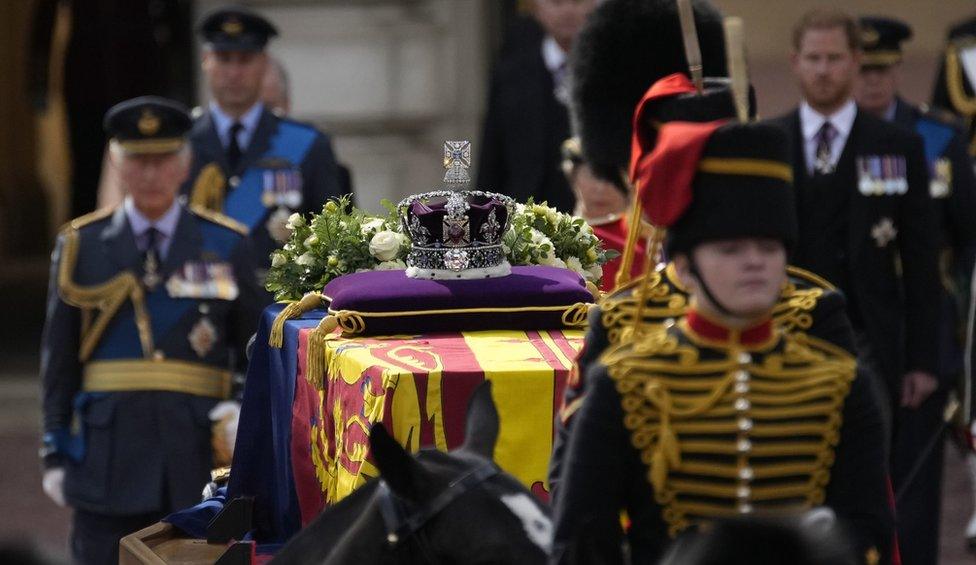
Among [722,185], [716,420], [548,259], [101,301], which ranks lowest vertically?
[101,301]

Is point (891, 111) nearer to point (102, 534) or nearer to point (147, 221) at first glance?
point (147, 221)

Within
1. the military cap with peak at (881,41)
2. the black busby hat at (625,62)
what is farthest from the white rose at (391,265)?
the military cap with peak at (881,41)

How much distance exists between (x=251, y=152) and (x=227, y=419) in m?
2.04

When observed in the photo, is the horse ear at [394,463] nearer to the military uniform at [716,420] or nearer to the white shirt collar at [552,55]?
the military uniform at [716,420]

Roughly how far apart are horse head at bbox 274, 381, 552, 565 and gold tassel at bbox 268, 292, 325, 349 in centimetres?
174

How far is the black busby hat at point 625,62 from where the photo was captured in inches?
227

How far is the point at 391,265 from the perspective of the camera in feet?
18.7

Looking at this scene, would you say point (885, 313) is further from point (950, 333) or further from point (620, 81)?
point (620, 81)

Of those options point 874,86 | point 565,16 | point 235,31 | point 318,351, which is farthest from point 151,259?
point 874,86

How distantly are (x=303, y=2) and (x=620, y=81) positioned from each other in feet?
22.6

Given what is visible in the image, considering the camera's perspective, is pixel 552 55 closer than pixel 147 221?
No

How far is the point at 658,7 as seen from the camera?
5.88 meters

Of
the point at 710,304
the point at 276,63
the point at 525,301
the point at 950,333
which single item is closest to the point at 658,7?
the point at 525,301

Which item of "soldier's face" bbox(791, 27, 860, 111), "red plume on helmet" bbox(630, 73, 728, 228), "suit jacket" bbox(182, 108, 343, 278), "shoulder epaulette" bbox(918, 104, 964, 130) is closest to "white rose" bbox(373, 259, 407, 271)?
"red plume on helmet" bbox(630, 73, 728, 228)
